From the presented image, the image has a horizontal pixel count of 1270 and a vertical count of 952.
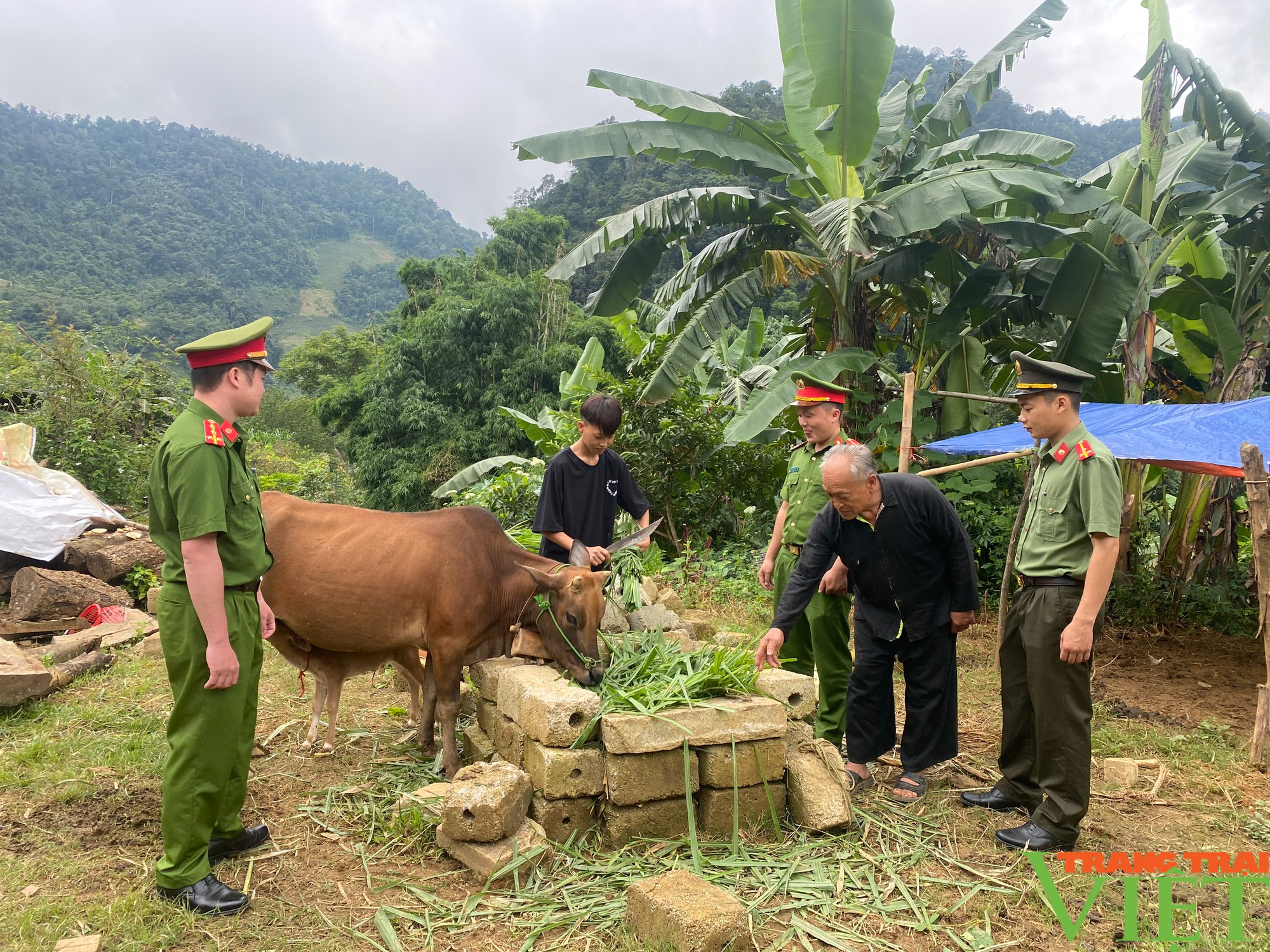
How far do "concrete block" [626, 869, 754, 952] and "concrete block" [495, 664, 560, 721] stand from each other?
4.03ft

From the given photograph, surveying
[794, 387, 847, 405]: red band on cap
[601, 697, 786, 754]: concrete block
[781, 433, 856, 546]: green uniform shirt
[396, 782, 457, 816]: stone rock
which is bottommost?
[396, 782, 457, 816]: stone rock

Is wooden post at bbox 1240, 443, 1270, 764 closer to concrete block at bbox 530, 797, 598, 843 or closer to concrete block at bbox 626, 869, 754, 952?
concrete block at bbox 626, 869, 754, 952

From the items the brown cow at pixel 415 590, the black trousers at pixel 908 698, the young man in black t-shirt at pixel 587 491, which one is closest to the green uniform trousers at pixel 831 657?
the black trousers at pixel 908 698

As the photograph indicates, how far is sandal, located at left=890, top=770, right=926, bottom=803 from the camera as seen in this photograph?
4.52 m

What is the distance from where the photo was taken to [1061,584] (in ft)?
13.2

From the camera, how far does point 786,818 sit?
4.21 meters

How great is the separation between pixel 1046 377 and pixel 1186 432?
3091 mm

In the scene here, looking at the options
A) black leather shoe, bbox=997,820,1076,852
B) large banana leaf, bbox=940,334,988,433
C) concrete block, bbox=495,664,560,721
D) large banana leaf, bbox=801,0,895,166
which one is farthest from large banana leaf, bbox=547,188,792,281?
black leather shoe, bbox=997,820,1076,852

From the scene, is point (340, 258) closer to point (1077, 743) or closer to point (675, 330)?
point (675, 330)

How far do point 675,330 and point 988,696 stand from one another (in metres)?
5.92

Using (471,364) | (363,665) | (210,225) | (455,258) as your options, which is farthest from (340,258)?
(363,665)

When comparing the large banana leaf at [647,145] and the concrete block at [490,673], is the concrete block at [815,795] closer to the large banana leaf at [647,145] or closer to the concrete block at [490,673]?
the concrete block at [490,673]

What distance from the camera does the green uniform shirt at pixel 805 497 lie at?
5129mm

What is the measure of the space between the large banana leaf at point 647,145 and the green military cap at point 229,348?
5385mm
